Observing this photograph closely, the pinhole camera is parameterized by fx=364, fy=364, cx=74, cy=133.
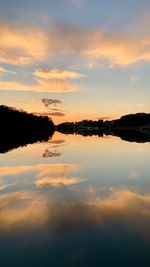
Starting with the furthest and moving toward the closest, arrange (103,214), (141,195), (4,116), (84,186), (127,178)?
1. (4,116)
2. (127,178)
3. (84,186)
4. (141,195)
5. (103,214)

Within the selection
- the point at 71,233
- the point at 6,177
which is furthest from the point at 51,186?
the point at 71,233

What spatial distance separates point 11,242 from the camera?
10.9 meters

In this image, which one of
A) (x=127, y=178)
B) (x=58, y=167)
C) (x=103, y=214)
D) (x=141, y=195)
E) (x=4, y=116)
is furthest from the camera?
(x=4, y=116)

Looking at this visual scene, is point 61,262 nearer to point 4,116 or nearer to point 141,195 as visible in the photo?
point 141,195

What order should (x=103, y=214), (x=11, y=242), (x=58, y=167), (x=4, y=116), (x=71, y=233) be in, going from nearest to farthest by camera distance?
(x=11, y=242)
(x=71, y=233)
(x=103, y=214)
(x=58, y=167)
(x=4, y=116)

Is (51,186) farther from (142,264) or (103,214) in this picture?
(142,264)

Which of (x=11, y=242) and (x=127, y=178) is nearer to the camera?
(x=11, y=242)

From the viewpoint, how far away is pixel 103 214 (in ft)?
46.3

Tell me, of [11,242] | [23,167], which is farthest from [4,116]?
[11,242]

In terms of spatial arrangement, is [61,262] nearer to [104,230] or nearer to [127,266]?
[127,266]

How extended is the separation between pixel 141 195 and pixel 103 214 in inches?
173

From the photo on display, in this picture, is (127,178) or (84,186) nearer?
(84,186)

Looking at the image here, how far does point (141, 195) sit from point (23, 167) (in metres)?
15.1

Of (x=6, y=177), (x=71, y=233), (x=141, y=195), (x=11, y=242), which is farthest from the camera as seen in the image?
(x=6, y=177)
